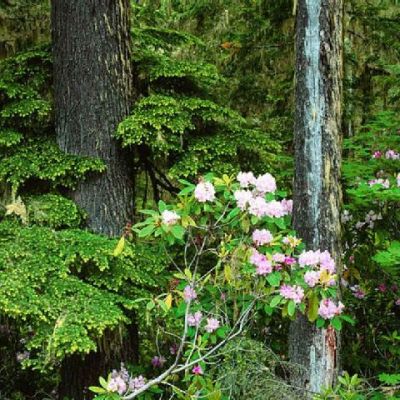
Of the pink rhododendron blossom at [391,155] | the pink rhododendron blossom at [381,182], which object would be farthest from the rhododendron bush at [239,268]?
the pink rhododendron blossom at [391,155]

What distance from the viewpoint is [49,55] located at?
177 inches

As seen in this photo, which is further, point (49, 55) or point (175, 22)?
point (175, 22)

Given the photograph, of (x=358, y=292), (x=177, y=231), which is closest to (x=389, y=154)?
(x=358, y=292)

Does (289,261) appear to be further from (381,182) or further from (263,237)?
(381,182)

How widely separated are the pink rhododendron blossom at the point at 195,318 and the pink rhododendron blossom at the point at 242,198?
0.72 metres

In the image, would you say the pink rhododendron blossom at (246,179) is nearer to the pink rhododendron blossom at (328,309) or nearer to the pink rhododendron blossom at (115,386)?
the pink rhododendron blossom at (328,309)

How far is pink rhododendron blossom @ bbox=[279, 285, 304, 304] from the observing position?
3219mm

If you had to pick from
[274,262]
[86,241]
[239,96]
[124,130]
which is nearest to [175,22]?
[239,96]

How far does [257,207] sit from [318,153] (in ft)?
2.17

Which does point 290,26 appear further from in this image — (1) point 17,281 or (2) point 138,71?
(1) point 17,281

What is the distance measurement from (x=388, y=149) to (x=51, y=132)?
2533 mm

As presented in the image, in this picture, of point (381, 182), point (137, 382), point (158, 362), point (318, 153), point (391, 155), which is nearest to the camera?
point (318, 153)

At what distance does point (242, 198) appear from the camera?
3217mm

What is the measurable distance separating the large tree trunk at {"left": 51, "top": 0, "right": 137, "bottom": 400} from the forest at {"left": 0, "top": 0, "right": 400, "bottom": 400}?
0.4 inches
